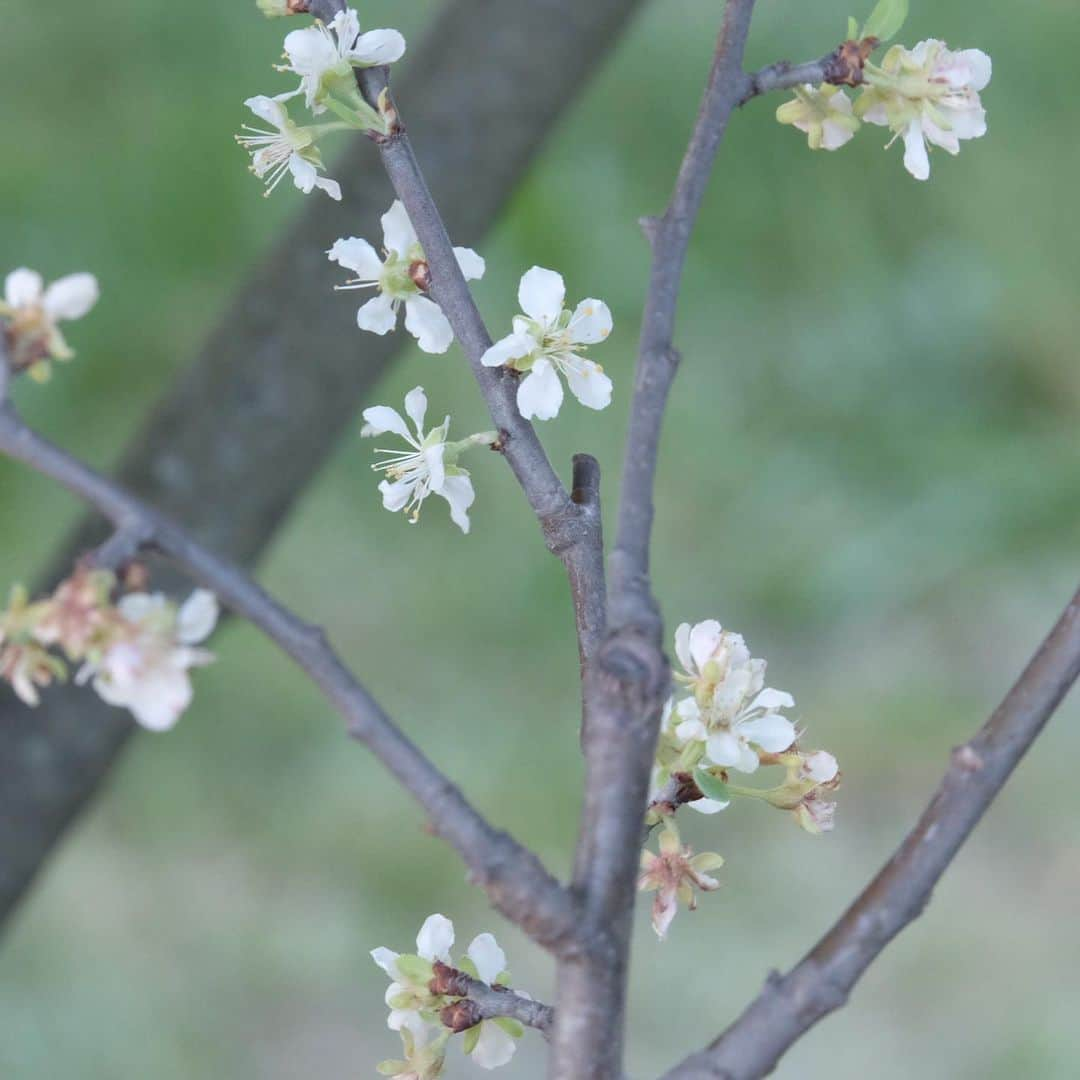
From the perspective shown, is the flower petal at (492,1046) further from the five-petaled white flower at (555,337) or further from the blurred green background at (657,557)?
the blurred green background at (657,557)

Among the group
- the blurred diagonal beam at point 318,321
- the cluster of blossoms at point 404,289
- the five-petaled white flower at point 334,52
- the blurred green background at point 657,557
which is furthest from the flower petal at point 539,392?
the blurred green background at point 657,557

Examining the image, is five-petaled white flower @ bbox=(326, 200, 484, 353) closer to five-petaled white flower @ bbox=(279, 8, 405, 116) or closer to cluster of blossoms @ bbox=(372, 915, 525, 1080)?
five-petaled white flower @ bbox=(279, 8, 405, 116)

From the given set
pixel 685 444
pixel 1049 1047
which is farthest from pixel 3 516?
pixel 1049 1047

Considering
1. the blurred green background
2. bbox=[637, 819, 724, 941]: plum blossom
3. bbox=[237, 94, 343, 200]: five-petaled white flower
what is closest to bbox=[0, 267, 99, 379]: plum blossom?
bbox=[237, 94, 343, 200]: five-petaled white flower

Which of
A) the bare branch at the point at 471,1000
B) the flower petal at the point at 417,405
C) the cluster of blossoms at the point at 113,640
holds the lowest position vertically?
the bare branch at the point at 471,1000

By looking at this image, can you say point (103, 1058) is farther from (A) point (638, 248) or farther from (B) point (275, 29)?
(B) point (275, 29)

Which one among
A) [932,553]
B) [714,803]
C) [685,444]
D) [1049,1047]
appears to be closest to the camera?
[714,803]
